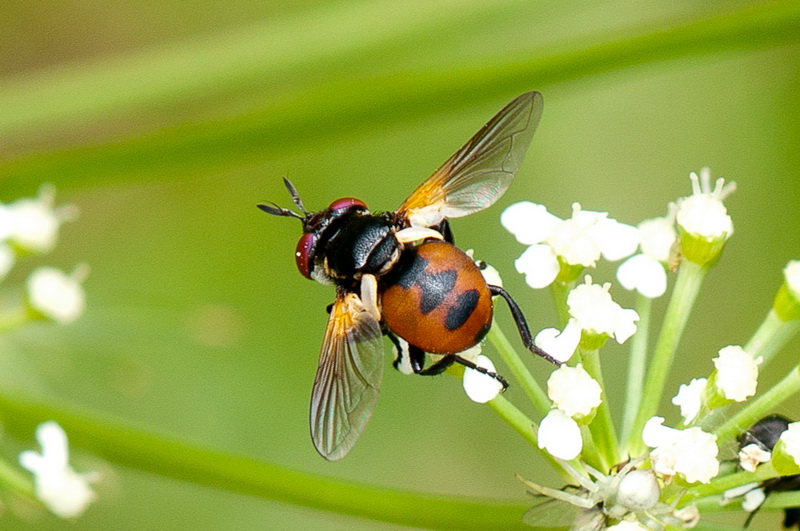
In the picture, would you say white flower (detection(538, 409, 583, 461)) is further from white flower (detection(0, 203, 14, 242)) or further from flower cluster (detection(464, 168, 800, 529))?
white flower (detection(0, 203, 14, 242))

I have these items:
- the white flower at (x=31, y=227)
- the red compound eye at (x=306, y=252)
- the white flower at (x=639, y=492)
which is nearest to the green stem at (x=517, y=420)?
the white flower at (x=639, y=492)

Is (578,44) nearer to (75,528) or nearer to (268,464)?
(268,464)

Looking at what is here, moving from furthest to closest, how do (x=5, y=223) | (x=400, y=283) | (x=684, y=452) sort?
(x=5, y=223) → (x=400, y=283) → (x=684, y=452)

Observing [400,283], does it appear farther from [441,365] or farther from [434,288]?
[441,365]

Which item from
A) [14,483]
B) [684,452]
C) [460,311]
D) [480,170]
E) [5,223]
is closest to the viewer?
[684,452]

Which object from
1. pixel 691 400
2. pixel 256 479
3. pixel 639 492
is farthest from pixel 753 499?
pixel 256 479

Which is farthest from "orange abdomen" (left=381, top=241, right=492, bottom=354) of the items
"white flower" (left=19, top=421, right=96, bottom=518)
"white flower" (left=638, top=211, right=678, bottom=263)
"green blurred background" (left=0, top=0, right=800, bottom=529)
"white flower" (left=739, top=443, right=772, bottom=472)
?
"green blurred background" (left=0, top=0, right=800, bottom=529)

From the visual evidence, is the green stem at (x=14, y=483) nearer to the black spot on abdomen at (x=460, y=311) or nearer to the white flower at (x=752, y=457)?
the black spot on abdomen at (x=460, y=311)

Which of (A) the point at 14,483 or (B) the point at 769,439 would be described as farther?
(A) the point at 14,483
